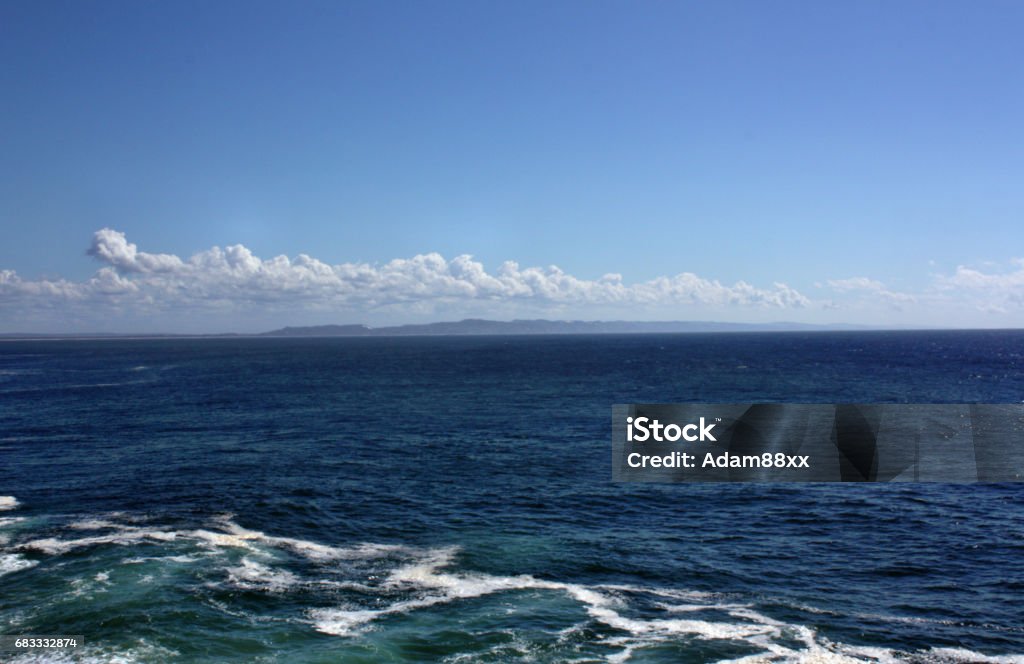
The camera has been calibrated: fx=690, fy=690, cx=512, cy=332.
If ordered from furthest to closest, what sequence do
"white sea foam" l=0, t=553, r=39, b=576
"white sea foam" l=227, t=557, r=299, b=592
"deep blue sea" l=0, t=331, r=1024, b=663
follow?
"white sea foam" l=0, t=553, r=39, b=576, "white sea foam" l=227, t=557, r=299, b=592, "deep blue sea" l=0, t=331, r=1024, b=663

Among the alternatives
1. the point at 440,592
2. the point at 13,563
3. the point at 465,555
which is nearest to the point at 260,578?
the point at 440,592

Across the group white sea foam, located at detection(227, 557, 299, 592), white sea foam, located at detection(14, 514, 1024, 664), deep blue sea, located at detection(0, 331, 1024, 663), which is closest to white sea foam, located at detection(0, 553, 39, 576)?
white sea foam, located at detection(14, 514, 1024, 664)

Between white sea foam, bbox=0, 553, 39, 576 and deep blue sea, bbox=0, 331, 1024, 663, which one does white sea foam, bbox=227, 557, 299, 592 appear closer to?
deep blue sea, bbox=0, 331, 1024, 663

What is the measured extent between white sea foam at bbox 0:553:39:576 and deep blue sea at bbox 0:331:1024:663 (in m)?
0.21

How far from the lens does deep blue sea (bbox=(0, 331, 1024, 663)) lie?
28375 millimetres

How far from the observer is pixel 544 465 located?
6094 centimetres

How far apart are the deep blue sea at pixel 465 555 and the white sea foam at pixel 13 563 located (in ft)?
0.68

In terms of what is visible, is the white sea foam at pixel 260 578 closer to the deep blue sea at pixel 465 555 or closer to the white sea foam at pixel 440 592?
the white sea foam at pixel 440 592

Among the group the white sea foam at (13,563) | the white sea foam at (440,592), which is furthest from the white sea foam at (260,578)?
the white sea foam at (13,563)

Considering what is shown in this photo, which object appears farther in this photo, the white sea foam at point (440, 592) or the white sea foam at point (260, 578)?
the white sea foam at point (260, 578)

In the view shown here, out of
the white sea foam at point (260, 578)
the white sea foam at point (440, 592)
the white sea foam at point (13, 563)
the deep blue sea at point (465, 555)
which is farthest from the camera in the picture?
the white sea foam at point (13, 563)

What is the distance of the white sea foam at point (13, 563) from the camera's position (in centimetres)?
3553

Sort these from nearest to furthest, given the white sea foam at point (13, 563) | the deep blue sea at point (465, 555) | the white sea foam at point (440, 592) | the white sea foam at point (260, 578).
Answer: the white sea foam at point (440, 592), the deep blue sea at point (465, 555), the white sea foam at point (260, 578), the white sea foam at point (13, 563)

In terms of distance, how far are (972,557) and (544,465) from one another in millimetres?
32046
